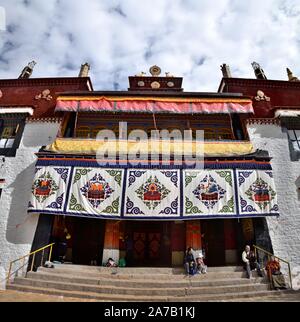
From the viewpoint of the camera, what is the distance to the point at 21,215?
33.3ft

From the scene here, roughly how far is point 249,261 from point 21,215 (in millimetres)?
8854

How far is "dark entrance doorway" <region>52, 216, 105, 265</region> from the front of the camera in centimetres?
1089

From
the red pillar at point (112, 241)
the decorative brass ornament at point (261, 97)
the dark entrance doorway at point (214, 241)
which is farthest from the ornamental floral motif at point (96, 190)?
the decorative brass ornament at point (261, 97)

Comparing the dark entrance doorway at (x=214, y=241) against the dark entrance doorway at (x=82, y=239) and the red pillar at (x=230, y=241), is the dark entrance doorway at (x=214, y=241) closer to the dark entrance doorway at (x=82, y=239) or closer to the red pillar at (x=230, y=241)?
the red pillar at (x=230, y=241)

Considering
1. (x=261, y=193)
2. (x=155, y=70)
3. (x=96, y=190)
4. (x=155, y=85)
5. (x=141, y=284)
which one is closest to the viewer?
(x=141, y=284)

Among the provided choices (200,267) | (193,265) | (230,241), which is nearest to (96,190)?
(193,265)

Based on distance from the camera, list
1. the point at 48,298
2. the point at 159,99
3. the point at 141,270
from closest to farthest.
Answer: the point at 48,298 < the point at 141,270 < the point at 159,99

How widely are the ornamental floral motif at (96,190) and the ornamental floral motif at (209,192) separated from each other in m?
3.40

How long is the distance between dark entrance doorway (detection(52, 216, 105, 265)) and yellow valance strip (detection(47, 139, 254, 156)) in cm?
303

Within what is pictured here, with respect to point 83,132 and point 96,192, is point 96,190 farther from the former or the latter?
point 83,132

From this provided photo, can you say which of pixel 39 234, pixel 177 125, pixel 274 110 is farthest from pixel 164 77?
pixel 39 234

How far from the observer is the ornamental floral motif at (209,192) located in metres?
9.66

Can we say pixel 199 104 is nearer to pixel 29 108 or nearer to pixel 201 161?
pixel 201 161

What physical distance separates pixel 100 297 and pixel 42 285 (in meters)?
2.08
